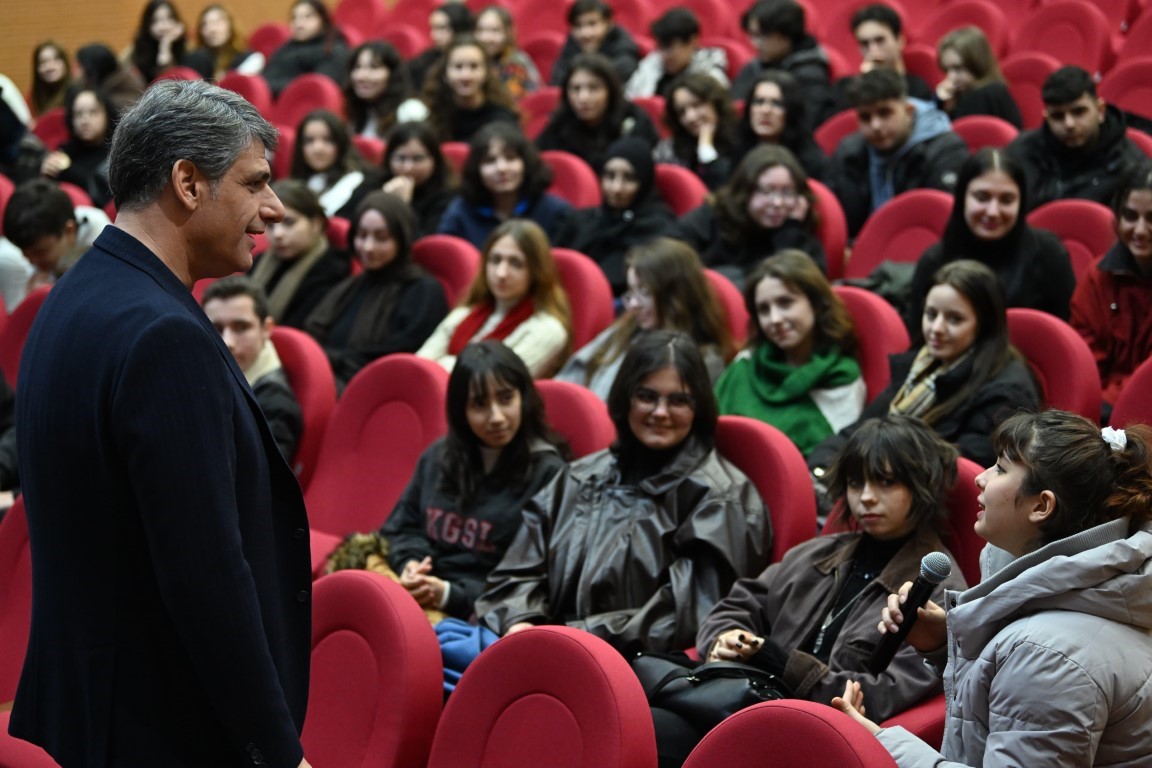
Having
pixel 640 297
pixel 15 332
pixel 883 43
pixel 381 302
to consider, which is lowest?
pixel 15 332

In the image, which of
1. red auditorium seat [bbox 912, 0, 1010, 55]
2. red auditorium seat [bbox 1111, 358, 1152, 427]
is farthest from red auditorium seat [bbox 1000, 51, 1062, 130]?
red auditorium seat [bbox 1111, 358, 1152, 427]

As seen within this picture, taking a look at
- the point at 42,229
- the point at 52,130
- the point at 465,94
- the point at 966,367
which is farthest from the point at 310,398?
the point at 52,130

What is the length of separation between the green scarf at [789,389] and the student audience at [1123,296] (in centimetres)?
44

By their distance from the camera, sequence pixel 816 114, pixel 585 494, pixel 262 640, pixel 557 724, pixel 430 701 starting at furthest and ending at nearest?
pixel 816 114 < pixel 585 494 < pixel 430 701 < pixel 557 724 < pixel 262 640

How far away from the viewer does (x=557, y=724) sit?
1.46 meters

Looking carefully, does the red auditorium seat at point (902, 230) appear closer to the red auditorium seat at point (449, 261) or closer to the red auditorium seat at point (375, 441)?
the red auditorium seat at point (449, 261)

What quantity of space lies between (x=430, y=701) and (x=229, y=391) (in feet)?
2.34

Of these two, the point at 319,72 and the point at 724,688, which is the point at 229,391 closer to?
the point at 724,688

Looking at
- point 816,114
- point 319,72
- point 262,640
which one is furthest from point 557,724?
point 319,72

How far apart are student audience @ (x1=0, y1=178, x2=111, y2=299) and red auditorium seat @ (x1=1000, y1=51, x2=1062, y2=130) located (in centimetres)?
271

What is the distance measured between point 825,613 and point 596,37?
3689mm

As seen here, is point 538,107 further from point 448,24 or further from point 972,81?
point 972,81

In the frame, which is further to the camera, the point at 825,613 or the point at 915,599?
the point at 825,613

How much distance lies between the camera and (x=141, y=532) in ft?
3.36
